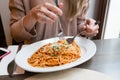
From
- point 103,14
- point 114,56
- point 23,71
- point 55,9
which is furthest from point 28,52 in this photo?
point 103,14

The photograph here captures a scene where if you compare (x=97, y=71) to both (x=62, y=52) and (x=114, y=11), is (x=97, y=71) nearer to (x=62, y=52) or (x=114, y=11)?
(x=62, y=52)

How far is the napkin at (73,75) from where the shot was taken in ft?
2.15

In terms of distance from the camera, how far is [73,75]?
0.67m

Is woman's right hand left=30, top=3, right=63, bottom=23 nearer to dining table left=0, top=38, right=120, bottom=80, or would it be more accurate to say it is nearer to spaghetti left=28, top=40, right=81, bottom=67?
spaghetti left=28, top=40, right=81, bottom=67

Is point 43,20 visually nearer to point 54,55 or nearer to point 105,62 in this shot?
point 54,55

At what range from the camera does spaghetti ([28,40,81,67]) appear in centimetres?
69

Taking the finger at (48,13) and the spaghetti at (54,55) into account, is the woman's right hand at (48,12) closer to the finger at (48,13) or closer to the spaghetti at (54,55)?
the finger at (48,13)

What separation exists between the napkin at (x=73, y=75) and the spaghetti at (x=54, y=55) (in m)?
0.04

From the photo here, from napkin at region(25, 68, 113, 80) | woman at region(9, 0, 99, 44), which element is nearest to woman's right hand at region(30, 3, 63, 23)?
woman at region(9, 0, 99, 44)

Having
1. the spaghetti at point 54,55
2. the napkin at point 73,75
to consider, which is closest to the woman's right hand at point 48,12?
the spaghetti at point 54,55

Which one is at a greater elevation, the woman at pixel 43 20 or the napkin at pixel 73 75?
the woman at pixel 43 20

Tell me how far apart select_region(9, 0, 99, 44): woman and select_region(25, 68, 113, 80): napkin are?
0.22m

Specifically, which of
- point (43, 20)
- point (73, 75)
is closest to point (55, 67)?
point (73, 75)

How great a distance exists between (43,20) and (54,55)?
0.15 metres
